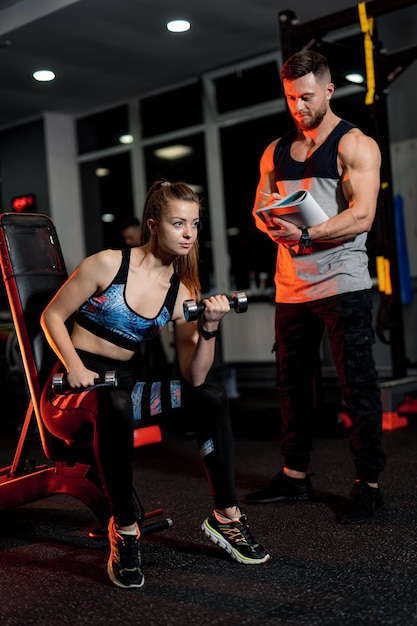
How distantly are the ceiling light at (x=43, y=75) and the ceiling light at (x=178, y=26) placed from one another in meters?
1.31

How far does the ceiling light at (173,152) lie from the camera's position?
24.5 ft

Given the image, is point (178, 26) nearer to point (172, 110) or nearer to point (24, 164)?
point (172, 110)

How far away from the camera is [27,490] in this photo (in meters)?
2.35

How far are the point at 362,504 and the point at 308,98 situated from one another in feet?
4.20

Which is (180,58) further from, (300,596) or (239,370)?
(300,596)

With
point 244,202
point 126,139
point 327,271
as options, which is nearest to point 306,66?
point 327,271

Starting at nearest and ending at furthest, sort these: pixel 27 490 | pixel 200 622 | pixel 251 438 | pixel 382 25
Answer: pixel 200 622 < pixel 27 490 < pixel 251 438 < pixel 382 25

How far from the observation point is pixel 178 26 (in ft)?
18.2

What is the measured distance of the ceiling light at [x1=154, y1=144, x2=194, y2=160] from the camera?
295 inches

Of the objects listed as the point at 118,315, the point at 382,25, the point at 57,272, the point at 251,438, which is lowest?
the point at 251,438

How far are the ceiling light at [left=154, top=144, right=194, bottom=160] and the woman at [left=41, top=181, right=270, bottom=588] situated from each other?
5.46 metres

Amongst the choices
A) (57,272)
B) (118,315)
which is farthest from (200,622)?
(57,272)

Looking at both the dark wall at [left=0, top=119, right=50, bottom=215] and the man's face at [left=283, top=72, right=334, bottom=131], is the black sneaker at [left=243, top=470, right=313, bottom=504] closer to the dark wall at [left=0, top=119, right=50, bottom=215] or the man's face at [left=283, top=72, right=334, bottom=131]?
the man's face at [left=283, top=72, right=334, bottom=131]

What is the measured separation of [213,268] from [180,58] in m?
1.95
